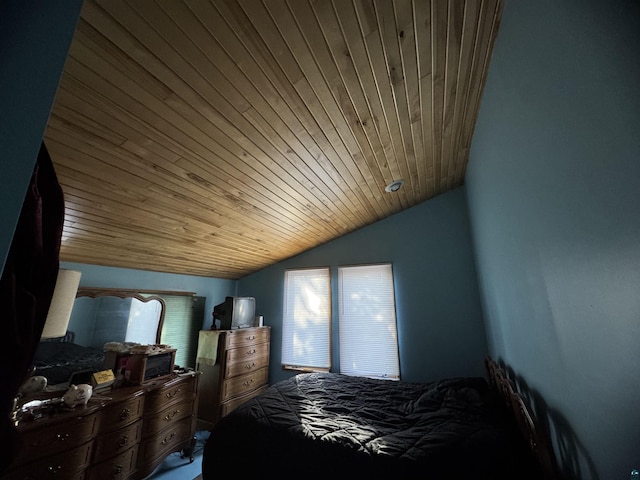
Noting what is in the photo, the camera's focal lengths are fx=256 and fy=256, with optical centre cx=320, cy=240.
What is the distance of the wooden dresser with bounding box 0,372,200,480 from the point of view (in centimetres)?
141

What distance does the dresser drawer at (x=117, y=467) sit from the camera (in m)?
1.65

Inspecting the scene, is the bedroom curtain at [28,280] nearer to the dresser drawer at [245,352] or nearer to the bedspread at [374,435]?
the bedspread at [374,435]

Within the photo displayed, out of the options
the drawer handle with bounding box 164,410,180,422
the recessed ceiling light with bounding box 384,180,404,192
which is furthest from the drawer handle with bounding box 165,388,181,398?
the recessed ceiling light with bounding box 384,180,404,192

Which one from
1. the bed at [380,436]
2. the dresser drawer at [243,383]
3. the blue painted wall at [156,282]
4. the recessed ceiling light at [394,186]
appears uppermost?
the recessed ceiling light at [394,186]

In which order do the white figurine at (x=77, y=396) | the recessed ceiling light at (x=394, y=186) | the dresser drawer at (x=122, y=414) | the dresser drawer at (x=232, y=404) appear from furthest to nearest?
1. the dresser drawer at (x=232, y=404)
2. the recessed ceiling light at (x=394, y=186)
3. the dresser drawer at (x=122, y=414)
4. the white figurine at (x=77, y=396)

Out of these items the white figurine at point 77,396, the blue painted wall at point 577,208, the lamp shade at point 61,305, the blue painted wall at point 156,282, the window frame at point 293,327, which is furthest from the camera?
the window frame at point 293,327

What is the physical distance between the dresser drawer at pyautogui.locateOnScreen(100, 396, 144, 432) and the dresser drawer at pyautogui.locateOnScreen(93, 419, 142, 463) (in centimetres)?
4

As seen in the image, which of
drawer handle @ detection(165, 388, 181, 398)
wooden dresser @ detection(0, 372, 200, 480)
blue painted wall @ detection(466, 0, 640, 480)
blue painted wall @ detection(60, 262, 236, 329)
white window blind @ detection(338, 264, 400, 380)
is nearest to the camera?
blue painted wall @ detection(466, 0, 640, 480)

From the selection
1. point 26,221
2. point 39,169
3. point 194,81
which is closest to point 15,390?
point 26,221

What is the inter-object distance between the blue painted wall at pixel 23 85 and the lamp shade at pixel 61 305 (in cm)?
110

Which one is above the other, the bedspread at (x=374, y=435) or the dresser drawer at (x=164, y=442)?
the bedspread at (x=374, y=435)

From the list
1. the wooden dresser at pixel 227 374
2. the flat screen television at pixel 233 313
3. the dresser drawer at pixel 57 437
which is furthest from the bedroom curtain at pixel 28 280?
the flat screen television at pixel 233 313

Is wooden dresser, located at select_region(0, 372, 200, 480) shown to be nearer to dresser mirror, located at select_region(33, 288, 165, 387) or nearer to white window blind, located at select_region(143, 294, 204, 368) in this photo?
dresser mirror, located at select_region(33, 288, 165, 387)

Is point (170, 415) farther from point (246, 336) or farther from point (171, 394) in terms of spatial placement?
point (246, 336)
